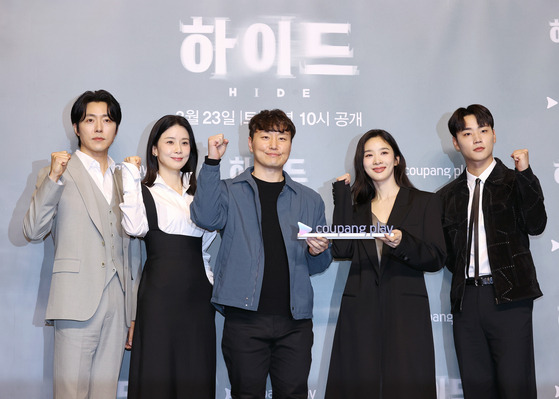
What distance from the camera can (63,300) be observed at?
2922 mm

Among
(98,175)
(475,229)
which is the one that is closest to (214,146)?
(98,175)

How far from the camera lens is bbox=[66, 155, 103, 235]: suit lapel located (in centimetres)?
304

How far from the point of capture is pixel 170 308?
300 centimetres

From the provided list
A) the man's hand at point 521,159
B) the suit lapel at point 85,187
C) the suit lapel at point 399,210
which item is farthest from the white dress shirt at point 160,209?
the man's hand at point 521,159

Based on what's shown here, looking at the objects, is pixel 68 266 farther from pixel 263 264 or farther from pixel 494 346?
pixel 494 346

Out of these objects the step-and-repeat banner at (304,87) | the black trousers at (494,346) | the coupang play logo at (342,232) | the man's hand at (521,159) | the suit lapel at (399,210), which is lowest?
the black trousers at (494,346)

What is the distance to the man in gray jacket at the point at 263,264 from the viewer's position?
9.36 feet

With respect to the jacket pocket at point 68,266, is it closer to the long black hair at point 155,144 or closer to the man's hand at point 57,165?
the man's hand at point 57,165

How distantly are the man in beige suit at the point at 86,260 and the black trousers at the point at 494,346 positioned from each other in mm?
1831

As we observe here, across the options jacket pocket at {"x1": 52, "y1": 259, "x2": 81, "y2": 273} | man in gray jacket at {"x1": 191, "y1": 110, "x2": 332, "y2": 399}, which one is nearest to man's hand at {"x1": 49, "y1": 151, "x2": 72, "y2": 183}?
jacket pocket at {"x1": 52, "y1": 259, "x2": 81, "y2": 273}

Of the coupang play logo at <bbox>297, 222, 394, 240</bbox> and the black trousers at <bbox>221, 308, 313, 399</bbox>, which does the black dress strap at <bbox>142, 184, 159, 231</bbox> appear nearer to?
the black trousers at <bbox>221, 308, 313, 399</bbox>

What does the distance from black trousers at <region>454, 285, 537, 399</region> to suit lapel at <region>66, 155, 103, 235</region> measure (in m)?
2.02

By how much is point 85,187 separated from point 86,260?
1.26 feet

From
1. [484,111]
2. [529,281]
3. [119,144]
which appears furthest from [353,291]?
[119,144]
